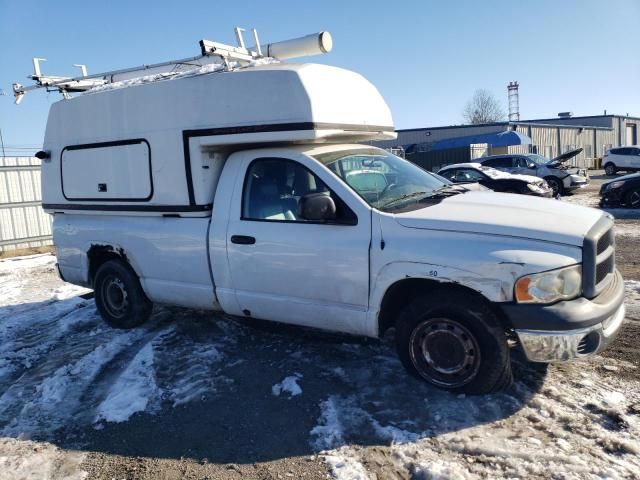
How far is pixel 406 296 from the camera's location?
4.21m

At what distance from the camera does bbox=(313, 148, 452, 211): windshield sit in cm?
436

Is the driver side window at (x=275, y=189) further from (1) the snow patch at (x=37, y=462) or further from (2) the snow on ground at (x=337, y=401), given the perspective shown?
(1) the snow patch at (x=37, y=462)

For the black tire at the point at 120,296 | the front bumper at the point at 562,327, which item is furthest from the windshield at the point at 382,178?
the black tire at the point at 120,296

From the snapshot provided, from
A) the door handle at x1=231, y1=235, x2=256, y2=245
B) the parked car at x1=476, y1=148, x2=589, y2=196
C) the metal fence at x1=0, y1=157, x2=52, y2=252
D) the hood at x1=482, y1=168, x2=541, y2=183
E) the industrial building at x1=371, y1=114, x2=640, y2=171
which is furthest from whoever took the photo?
the industrial building at x1=371, y1=114, x2=640, y2=171

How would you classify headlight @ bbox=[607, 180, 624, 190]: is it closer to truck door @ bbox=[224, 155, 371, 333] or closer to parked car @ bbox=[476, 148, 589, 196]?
parked car @ bbox=[476, 148, 589, 196]

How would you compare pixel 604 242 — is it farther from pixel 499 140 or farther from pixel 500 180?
pixel 499 140

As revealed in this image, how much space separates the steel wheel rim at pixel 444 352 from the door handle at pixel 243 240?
1633 mm

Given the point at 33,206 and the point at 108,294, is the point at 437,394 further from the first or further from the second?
the point at 33,206

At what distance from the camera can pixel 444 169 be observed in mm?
17969

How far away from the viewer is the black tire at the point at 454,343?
372 centimetres

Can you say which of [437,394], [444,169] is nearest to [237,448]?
[437,394]

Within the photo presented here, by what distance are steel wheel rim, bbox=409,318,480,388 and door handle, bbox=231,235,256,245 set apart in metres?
1.63

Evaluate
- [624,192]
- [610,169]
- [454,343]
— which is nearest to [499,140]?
[610,169]

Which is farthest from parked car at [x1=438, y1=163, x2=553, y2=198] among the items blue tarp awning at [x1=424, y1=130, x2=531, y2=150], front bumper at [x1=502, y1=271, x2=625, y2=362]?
blue tarp awning at [x1=424, y1=130, x2=531, y2=150]
